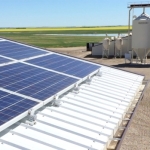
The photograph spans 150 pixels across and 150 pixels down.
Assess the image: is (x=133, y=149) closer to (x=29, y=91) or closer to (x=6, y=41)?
(x=29, y=91)

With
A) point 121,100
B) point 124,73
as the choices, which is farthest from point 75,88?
point 124,73

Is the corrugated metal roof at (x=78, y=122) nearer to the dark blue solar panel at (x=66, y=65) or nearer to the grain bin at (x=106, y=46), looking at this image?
the dark blue solar panel at (x=66, y=65)

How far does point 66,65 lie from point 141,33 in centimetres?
3212

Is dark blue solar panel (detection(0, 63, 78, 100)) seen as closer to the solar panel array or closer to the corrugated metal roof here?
the solar panel array

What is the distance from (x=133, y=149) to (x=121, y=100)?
358cm

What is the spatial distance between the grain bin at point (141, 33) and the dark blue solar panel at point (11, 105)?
39809 mm

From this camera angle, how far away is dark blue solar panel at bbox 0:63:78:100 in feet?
40.0

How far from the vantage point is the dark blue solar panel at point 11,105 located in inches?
378

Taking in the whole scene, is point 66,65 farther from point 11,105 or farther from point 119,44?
point 119,44

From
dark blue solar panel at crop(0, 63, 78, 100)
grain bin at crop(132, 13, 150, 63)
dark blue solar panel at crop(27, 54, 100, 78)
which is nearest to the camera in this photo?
dark blue solar panel at crop(0, 63, 78, 100)

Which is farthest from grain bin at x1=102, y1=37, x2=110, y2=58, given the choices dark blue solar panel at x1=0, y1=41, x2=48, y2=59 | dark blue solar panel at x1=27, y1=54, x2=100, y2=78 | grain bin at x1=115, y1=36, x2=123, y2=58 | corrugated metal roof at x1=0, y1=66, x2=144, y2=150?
corrugated metal roof at x1=0, y1=66, x2=144, y2=150

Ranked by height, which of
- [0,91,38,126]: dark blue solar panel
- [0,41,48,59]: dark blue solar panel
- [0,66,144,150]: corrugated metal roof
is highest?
[0,41,48,59]: dark blue solar panel

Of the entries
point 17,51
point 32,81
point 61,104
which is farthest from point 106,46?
point 61,104

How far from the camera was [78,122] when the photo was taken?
11.8 metres
